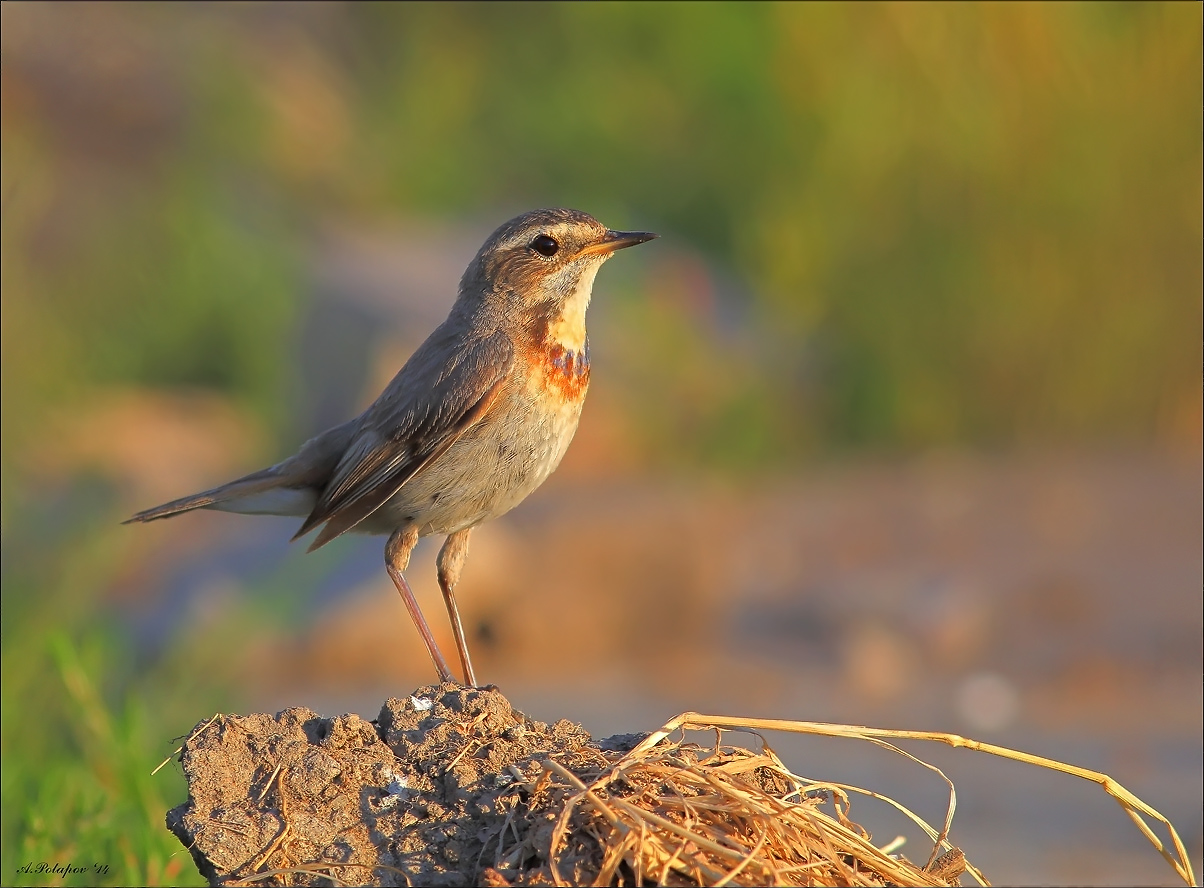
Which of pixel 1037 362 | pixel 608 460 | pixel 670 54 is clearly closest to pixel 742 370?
pixel 608 460

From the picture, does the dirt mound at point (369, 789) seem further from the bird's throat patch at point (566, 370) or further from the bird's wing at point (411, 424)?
the bird's throat patch at point (566, 370)

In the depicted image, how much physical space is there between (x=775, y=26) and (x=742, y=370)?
3576mm

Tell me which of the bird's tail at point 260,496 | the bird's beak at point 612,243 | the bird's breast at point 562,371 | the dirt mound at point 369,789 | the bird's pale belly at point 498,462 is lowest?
the dirt mound at point 369,789

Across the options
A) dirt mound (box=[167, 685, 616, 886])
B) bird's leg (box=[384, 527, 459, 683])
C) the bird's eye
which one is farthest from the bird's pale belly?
dirt mound (box=[167, 685, 616, 886])

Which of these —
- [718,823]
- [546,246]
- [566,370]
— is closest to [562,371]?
[566,370]

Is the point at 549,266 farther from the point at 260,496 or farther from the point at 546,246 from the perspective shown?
the point at 260,496

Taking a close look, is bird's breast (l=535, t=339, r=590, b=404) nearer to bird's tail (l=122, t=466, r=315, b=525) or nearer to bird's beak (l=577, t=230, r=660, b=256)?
bird's beak (l=577, t=230, r=660, b=256)

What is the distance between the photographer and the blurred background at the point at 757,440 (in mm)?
8586

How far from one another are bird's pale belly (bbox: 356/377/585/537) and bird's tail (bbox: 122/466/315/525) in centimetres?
82

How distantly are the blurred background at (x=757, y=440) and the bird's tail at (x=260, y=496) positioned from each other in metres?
0.89

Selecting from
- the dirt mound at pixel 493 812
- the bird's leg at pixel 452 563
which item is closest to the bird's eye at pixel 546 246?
the bird's leg at pixel 452 563

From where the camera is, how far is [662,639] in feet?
38.1

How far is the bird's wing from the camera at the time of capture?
6.21 meters

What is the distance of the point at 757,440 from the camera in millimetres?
14523
